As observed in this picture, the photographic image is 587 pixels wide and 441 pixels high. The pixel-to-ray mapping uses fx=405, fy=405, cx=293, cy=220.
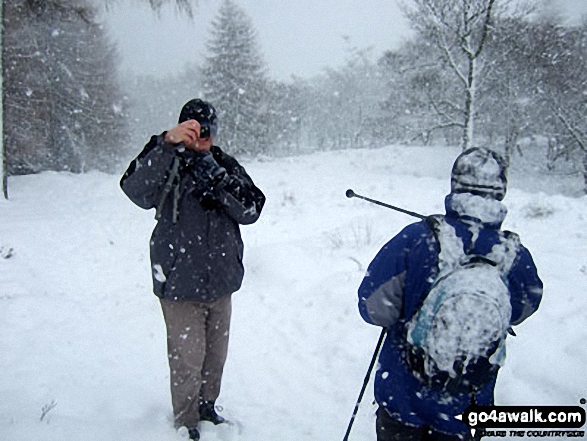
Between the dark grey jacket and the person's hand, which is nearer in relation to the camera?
the person's hand

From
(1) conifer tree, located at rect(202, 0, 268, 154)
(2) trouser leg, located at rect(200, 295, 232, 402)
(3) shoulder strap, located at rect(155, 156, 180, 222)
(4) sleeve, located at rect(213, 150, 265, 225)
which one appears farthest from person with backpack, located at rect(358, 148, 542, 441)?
(1) conifer tree, located at rect(202, 0, 268, 154)

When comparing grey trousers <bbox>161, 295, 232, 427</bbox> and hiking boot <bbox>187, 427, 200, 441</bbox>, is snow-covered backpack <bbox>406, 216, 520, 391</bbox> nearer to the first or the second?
grey trousers <bbox>161, 295, 232, 427</bbox>

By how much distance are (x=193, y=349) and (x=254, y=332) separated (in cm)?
219

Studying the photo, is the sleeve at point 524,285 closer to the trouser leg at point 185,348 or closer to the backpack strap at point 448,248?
the backpack strap at point 448,248

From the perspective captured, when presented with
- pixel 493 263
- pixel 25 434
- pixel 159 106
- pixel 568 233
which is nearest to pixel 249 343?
pixel 25 434

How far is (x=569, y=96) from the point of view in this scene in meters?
19.7

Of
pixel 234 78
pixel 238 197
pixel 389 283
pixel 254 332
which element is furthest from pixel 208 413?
pixel 234 78

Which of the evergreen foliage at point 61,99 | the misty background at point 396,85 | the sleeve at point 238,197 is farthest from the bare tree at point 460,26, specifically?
the sleeve at point 238,197

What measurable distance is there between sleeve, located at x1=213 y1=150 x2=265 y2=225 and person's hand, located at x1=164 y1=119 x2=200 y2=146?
338 millimetres

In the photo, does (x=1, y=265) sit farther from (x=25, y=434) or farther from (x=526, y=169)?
(x=526, y=169)

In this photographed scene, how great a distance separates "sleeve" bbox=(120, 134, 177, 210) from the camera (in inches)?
99.6

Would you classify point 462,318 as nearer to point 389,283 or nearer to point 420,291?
point 420,291

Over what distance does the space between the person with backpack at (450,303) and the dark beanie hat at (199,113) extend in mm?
1504

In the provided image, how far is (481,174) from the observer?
1.88 metres
